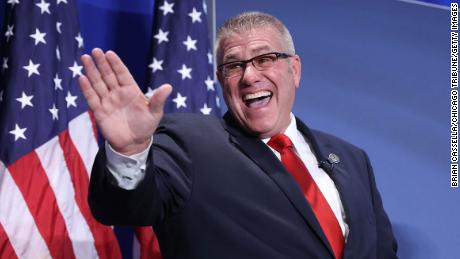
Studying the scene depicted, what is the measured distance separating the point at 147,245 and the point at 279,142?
94 centimetres

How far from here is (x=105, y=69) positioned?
1097 mm

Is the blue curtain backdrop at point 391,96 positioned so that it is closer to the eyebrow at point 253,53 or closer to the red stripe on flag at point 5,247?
the eyebrow at point 253,53

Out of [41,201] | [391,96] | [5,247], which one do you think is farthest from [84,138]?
[391,96]

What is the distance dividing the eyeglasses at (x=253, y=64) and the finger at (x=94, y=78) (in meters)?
0.58

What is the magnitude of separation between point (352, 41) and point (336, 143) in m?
1.37

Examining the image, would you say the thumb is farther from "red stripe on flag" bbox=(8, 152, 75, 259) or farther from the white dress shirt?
"red stripe on flag" bbox=(8, 152, 75, 259)

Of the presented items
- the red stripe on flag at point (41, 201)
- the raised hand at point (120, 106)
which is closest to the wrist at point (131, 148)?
the raised hand at point (120, 106)

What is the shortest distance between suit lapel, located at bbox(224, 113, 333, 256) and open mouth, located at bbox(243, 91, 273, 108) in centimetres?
9

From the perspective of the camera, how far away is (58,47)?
2.19m

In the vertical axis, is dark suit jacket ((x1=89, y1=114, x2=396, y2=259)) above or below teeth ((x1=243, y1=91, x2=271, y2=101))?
below

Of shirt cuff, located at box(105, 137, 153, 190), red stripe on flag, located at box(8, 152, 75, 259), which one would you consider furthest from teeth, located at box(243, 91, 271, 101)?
red stripe on flag, located at box(8, 152, 75, 259)

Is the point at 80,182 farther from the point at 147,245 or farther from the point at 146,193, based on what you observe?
the point at 146,193

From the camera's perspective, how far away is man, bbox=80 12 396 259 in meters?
1.12

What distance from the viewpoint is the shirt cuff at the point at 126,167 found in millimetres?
1128
